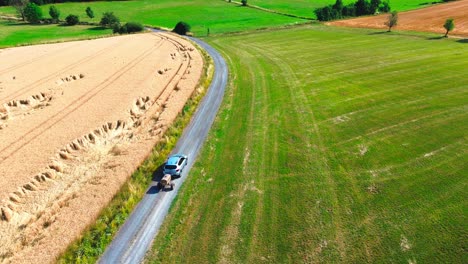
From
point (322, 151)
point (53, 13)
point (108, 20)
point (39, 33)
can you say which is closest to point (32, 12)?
point (53, 13)

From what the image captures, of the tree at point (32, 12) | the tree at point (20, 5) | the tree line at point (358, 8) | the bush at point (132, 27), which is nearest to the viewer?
the bush at point (132, 27)

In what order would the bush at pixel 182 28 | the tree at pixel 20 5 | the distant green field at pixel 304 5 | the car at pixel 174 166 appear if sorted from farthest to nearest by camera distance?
the distant green field at pixel 304 5, the tree at pixel 20 5, the bush at pixel 182 28, the car at pixel 174 166

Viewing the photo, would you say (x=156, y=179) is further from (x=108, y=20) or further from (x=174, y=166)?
(x=108, y=20)

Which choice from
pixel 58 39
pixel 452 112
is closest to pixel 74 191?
pixel 452 112

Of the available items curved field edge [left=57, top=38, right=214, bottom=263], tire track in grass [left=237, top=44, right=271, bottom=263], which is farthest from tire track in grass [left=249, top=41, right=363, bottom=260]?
curved field edge [left=57, top=38, right=214, bottom=263]

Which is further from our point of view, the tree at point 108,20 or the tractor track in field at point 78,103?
the tree at point 108,20

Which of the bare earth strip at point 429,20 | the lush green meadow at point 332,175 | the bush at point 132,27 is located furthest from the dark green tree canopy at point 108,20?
the lush green meadow at point 332,175

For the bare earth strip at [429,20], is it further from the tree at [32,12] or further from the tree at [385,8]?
the tree at [32,12]
